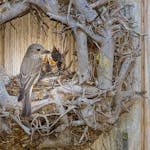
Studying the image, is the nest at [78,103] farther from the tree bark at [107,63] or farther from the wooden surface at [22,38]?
the wooden surface at [22,38]

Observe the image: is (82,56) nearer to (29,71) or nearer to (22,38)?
(29,71)

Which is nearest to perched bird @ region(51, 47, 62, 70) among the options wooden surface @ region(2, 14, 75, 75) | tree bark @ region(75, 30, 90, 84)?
wooden surface @ region(2, 14, 75, 75)

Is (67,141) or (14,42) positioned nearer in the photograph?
(67,141)

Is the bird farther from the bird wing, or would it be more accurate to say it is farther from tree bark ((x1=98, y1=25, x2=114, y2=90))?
tree bark ((x1=98, y1=25, x2=114, y2=90))

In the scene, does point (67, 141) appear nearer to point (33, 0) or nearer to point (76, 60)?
point (76, 60)

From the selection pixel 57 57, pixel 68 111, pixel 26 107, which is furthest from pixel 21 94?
pixel 57 57

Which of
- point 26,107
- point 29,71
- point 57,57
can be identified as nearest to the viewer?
point 26,107

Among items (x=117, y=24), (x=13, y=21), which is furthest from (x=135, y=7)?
A: (x=13, y=21)

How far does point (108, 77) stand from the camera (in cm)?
183

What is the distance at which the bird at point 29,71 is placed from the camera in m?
1.74

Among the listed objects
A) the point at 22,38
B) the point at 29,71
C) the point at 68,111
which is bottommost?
the point at 68,111

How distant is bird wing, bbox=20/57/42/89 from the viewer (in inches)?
71.0

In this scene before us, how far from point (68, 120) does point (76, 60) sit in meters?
0.26

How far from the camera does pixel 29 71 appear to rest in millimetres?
1867
